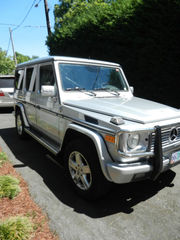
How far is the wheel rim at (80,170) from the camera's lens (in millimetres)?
2633

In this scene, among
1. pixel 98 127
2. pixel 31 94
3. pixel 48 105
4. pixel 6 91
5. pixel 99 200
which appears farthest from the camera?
pixel 6 91

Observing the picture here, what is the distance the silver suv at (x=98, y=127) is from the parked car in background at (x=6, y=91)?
5.79 metres

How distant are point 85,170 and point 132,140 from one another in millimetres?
849

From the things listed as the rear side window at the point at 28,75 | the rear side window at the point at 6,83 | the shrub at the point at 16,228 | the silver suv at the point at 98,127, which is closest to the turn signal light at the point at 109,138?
the silver suv at the point at 98,127

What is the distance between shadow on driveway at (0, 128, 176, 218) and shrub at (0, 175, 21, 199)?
50 cm

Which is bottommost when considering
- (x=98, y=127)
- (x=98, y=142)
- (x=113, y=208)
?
(x=113, y=208)

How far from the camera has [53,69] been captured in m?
3.29

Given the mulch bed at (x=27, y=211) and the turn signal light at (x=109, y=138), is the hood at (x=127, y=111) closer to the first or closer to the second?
the turn signal light at (x=109, y=138)

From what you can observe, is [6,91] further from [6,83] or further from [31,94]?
[31,94]

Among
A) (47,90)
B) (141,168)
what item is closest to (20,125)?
(47,90)

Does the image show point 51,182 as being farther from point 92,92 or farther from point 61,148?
point 92,92

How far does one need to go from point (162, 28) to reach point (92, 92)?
4.32m

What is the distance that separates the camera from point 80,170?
2.72 m

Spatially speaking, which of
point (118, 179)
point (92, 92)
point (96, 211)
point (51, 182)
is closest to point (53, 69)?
point (92, 92)
